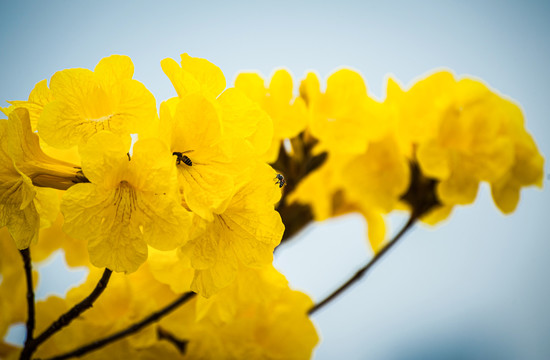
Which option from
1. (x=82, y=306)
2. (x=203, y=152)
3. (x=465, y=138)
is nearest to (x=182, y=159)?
(x=203, y=152)

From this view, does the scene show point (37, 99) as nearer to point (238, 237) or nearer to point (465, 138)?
point (238, 237)

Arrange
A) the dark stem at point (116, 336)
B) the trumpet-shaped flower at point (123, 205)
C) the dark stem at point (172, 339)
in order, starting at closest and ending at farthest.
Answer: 1. the trumpet-shaped flower at point (123, 205)
2. the dark stem at point (116, 336)
3. the dark stem at point (172, 339)

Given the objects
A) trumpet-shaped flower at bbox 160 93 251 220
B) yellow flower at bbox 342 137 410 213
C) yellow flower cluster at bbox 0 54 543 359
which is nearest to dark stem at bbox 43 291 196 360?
yellow flower cluster at bbox 0 54 543 359

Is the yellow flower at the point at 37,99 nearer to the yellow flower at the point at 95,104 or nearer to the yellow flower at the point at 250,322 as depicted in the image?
the yellow flower at the point at 95,104

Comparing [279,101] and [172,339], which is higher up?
[279,101]

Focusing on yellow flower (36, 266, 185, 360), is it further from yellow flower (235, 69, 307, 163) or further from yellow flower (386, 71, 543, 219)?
yellow flower (386, 71, 543, 219)

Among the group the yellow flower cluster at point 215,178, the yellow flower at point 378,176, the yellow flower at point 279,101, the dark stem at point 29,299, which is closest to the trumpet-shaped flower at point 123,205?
the yellow flower cluster at point 215,178
